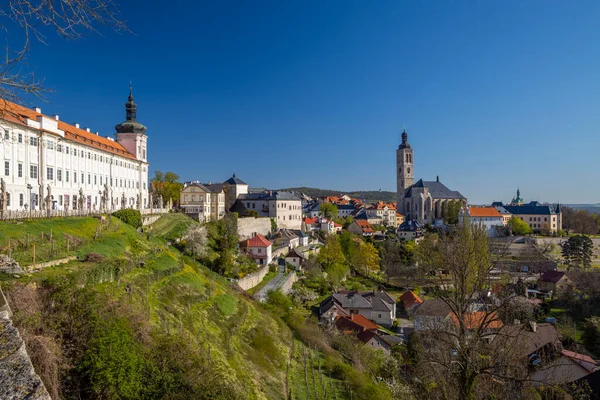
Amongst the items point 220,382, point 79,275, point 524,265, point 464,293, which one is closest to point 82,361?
point 220,382

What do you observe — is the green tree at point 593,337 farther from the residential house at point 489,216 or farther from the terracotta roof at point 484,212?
the terracotta roof at point 484,212

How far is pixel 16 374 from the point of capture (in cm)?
482

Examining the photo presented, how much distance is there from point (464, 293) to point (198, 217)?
145 ft

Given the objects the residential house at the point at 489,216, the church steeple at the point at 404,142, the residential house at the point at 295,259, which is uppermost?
Result: the church steeple at the point at 404,142

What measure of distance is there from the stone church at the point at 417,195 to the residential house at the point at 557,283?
53.6m

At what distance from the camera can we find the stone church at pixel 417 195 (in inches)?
4449

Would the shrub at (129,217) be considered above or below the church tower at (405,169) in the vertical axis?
below

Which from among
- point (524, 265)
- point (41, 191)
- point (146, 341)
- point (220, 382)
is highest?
point (41, 191)

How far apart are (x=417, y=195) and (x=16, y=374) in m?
114

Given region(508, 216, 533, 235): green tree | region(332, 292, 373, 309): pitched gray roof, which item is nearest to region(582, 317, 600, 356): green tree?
region(332, 292, 373, 309): pitched gray roof

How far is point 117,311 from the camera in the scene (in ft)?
40.5

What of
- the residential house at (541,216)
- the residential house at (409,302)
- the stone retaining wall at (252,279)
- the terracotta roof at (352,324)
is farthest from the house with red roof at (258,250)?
the residential house at (541,216)

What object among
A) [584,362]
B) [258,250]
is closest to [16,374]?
[584,362]

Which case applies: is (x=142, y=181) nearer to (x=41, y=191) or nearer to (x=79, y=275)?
(x=41, y=191)
